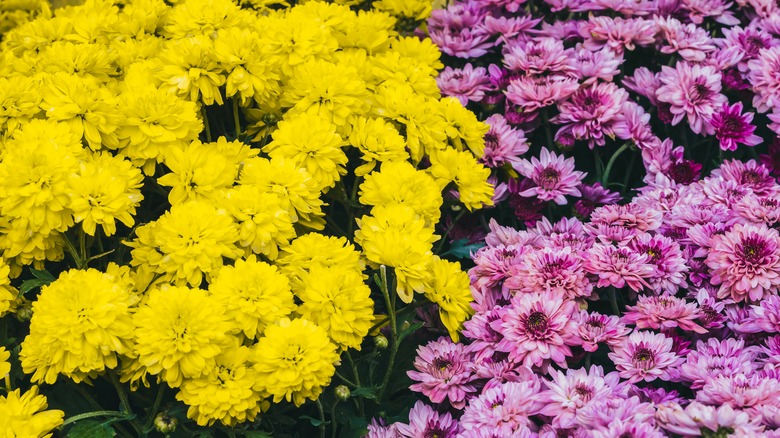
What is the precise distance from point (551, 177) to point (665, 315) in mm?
736

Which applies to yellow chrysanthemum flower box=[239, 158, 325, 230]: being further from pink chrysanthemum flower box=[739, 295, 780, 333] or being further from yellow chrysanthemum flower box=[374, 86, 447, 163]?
pink chrysanthemum flower box=[739, 295, 780, 333]

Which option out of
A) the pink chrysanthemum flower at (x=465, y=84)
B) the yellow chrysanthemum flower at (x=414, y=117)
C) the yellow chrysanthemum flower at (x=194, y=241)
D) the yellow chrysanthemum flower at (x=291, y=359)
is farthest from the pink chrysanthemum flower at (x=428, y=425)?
the pink chrysanthemum flower at (x=465, y=84)

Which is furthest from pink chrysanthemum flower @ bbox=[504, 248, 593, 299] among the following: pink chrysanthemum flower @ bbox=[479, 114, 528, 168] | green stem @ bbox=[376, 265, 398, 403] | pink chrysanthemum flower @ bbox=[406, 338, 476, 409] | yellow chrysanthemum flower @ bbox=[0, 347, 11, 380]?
yellow chrysanthemum flower @ bbox=[0, 347, 11, 380]

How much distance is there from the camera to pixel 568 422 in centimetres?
181

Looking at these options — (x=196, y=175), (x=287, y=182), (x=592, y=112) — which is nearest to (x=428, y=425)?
(x=287, y=182)

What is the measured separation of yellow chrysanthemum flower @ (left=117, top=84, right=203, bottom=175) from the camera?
6.82 feet

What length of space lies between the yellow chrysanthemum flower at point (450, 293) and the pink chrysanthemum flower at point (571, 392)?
30 cm

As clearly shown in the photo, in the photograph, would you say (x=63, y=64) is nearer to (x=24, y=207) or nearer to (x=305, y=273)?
(x=24, y=207)

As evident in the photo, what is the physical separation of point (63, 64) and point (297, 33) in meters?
0.64

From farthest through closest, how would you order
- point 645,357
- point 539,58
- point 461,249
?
point 539,58 → point 461,249 → point 645,357

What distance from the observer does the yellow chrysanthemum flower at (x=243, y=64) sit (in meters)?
2.21

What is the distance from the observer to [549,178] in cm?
269

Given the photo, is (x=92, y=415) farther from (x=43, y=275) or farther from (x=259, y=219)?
(x=259, y=219)

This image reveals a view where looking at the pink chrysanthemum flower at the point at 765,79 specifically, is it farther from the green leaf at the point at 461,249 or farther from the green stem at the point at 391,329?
the green stem at the point at 391,329
